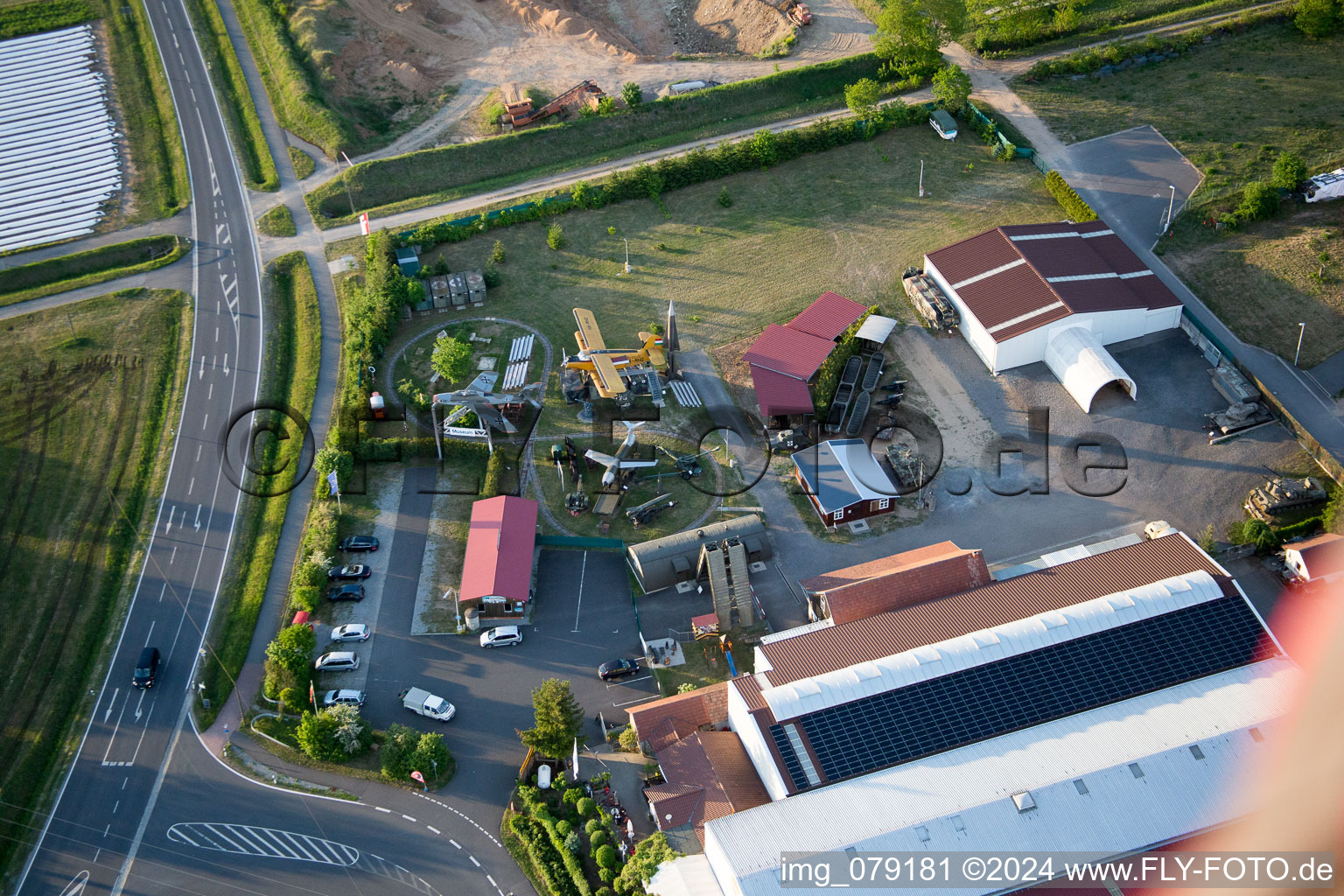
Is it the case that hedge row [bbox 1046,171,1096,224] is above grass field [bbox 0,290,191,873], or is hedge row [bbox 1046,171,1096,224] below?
above

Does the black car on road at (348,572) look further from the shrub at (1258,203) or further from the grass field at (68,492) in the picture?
the shrub at (1258,203)

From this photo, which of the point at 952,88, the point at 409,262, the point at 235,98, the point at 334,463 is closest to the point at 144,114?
the point at 235,98

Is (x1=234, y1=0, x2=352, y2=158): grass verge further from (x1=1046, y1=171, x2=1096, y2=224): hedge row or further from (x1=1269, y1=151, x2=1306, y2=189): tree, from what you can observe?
(x1=1269, y1=151, x2=1306, y2=189): tree

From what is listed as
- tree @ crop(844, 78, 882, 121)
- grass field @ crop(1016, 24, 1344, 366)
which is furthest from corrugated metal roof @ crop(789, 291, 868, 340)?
grass field @ crop(1016, 24, 1344, 366)

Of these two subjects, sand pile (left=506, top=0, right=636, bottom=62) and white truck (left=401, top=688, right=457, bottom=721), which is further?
sand pile (left=506, top=0, right=636, bottom=62)

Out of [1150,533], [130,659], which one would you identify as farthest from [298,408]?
[1150,533]

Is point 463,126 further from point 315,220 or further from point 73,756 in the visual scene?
point 73,756

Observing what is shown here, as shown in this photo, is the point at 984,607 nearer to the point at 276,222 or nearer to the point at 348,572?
the point at 348,572
